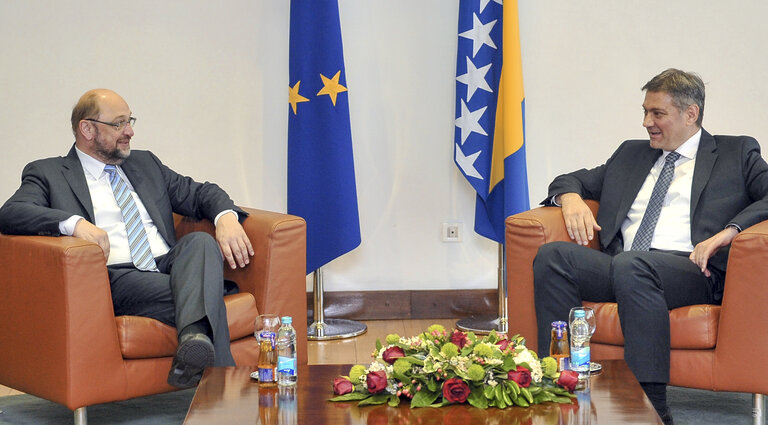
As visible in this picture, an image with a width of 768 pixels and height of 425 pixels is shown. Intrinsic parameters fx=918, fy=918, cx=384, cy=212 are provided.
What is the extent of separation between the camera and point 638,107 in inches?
185

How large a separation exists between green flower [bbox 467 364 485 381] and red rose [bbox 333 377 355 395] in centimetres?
31

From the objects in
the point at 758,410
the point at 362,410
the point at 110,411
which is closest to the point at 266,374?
the point at 362,410

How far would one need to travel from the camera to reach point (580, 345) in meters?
2.38

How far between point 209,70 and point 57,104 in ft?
2.51

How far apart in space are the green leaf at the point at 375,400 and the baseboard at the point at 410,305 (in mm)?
2614

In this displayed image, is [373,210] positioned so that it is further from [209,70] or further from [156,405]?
[156,405]

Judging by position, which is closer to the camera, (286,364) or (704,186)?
(286,364)

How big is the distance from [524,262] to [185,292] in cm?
122

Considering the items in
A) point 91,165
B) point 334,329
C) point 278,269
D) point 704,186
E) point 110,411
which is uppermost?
point 91,165

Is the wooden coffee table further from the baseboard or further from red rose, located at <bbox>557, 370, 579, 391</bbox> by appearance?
the baseboard

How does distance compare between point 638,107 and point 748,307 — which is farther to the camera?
point 638,107

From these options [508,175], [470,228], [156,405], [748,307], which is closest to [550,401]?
[748,307]

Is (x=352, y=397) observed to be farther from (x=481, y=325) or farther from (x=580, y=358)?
(x=481, y=325)

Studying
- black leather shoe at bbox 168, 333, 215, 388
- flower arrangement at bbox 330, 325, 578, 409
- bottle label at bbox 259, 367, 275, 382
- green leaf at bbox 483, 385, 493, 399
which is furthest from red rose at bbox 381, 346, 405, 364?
black leather shoe at bbox 168, 333, 215, 388
